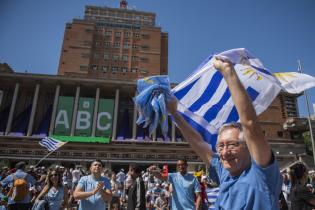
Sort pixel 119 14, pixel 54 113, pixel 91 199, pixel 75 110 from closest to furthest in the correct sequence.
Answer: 1. pixel 91 199
2. pixel 54 113
3. pixel 75 110
4. pixel 119 14

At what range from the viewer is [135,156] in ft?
A: 122

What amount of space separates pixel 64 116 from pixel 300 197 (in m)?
38.7

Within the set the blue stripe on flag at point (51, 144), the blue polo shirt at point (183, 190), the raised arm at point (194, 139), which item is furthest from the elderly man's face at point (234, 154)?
the blue stripe on flag at point (51, 144)

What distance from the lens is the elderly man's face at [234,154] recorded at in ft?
→ 5.25

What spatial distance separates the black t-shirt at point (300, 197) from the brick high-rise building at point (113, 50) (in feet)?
187

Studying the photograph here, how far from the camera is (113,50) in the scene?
210 ft

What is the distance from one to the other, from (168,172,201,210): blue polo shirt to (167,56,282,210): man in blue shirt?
2.93m

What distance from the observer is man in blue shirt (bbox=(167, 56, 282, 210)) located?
139 centimetres

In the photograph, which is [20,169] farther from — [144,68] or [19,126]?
[144,68]

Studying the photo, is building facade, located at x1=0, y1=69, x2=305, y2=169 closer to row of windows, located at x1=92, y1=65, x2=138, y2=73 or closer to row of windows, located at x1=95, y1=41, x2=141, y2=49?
row of windows, located at x1=92, y1=65, x2=138, y2=73

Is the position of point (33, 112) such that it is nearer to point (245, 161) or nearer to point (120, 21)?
point (120, 21)

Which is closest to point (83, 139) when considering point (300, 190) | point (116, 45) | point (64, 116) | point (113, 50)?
point (64, 116)

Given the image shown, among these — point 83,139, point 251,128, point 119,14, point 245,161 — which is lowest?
point 245,161

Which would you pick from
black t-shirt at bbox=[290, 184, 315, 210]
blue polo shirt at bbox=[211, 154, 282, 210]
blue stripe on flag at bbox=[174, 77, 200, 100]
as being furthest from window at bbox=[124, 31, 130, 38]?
blue polo shirt at bbox=[211, 154, 282, 210]
